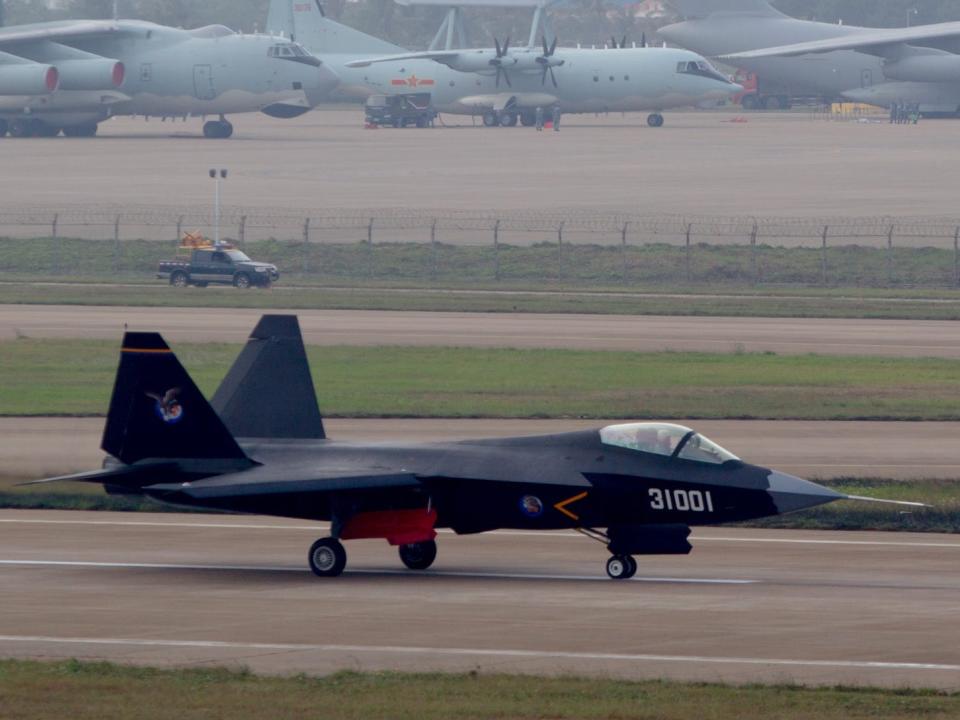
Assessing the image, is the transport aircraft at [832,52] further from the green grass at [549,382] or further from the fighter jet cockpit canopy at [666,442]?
the fighter jet cockpit canopy at [666,442]

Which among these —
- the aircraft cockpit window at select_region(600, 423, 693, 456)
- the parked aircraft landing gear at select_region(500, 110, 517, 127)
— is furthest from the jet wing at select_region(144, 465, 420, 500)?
Answer: the parked aircraft landing gear at select_region(500, 110, 517, 127)

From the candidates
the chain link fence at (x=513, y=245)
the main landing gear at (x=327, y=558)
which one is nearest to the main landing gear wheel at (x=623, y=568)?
the main landing gear at (x=327, y=558)

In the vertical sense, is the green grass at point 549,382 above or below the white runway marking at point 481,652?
below

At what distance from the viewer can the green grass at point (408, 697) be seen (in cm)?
1356

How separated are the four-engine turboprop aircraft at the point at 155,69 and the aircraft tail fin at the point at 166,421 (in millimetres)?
79707

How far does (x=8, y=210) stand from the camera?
73.4 m

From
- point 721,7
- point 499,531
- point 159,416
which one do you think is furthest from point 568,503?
point 721,7

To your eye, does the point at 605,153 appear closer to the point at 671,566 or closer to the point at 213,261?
the point at 213,261

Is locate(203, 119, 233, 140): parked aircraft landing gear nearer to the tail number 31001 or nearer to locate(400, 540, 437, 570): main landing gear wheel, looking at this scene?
locate(400, 540, 437, 570): main landing gear wheel

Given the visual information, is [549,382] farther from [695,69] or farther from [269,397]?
[695,69]

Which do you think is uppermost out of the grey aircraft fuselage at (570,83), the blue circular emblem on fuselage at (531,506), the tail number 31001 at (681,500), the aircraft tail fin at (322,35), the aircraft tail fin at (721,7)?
the aircraft tail fin at (721,7)

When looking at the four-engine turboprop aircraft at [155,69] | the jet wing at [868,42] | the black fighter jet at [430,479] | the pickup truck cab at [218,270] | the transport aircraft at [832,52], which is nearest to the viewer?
the black fighter jet at [430,479]

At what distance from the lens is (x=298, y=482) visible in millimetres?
20094

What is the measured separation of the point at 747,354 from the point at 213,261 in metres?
22.0
